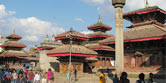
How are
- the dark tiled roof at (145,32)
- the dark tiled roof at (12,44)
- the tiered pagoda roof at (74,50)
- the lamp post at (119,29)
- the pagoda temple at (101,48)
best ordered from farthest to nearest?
the dark tiled roof at (12,44), the pagoda temple at (101,48), the tiered pagoda roof at (74,50), the dark tiled roof at (145,32), the lamp post at (119,29)

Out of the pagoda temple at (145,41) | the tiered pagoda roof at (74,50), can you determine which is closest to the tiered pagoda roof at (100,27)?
the tiered pagoda roof at (74,50)

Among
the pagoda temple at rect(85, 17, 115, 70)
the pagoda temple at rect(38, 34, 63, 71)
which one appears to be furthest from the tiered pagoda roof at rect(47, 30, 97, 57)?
the pagoda temple at rect(38, 34, 63, 71)

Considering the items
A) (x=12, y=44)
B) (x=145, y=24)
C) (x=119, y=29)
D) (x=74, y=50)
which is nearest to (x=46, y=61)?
(x=74, y=50)

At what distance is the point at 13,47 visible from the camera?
6444 centimetres

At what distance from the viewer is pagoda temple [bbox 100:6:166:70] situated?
79.6ft

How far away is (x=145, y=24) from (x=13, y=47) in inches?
1860

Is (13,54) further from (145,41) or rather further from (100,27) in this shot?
(145,41)

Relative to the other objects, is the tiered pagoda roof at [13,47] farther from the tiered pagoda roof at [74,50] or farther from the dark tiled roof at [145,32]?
the dark tiled roof at [145,32]

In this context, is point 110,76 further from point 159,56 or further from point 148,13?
point 148,13

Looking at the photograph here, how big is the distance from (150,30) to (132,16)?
16.2 ft

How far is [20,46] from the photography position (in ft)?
211

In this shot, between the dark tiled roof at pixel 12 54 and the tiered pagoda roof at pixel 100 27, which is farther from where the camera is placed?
the dark tiled roof at pixel 12 54

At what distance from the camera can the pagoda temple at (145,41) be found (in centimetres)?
2427

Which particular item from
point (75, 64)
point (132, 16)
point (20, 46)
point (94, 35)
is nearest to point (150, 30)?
point (132, 16)
